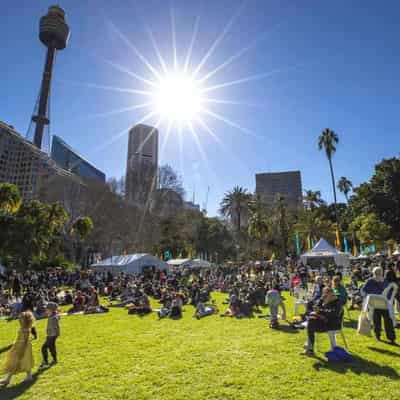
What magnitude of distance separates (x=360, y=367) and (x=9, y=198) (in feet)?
68.8

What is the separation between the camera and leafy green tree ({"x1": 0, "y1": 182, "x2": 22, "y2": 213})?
18922 mm

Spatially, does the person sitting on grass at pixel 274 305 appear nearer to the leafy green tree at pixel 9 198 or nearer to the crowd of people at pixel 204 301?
the crowd of people at pixel 204 301

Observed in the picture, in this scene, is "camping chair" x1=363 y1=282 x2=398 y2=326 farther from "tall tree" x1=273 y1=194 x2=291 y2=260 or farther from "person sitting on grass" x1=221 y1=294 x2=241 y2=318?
"tall tree" x1=273 y1=194 x2=291 y2=260

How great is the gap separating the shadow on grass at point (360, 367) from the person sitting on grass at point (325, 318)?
1.49ft

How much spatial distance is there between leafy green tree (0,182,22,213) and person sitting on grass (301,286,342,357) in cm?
1991

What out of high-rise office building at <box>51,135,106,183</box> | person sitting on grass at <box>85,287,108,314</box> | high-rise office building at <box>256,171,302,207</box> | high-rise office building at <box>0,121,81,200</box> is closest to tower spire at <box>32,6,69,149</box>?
high-rise office building at <box>0,121,81,200</box>

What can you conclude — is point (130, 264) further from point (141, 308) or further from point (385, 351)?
point (385, 351)

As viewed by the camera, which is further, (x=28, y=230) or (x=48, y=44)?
(x=48, y=44)

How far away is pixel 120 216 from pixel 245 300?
26890mm

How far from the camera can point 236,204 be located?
2028 inches

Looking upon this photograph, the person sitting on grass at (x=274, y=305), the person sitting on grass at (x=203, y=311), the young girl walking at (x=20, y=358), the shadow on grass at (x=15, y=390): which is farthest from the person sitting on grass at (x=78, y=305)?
the person sitting on grass at (x=274, y=305)

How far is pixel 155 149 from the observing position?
75000 mm

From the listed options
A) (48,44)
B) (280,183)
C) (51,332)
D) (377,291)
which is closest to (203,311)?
(51,332)

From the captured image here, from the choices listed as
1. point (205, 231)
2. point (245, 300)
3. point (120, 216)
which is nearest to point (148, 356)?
point (245, 300)
